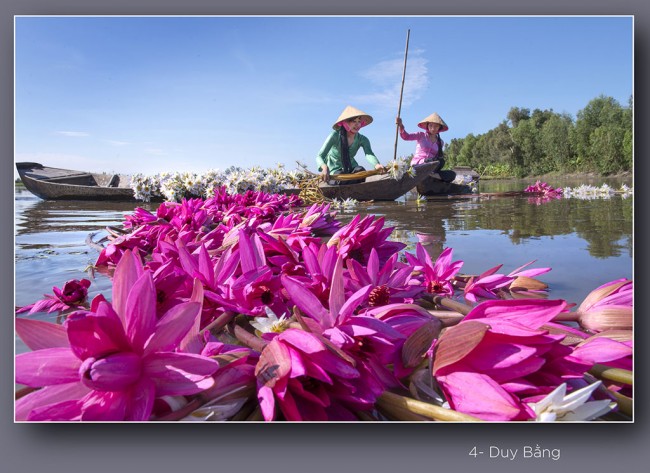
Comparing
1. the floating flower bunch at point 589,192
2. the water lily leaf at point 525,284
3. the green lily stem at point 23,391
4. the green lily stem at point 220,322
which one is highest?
the floating flower bunch at point 589,192

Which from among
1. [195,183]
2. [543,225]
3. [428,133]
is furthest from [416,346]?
[195,183]

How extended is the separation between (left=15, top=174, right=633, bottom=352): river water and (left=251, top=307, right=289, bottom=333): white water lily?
1.94 feet

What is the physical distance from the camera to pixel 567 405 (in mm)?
604

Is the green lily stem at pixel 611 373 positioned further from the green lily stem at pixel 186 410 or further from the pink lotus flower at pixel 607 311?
the green lily stem at pixel 186 410

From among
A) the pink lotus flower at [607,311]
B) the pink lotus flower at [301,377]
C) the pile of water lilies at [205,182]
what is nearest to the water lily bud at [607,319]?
the pink lotus flower at [607,311]

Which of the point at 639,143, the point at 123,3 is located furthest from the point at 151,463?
the point at 639,143

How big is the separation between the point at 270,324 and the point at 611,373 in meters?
0.51

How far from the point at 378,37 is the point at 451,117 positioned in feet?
1.65

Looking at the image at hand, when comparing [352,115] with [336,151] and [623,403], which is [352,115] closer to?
[336,151]

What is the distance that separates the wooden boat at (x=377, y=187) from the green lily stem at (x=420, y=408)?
394 cm

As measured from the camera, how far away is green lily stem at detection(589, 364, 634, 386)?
2.27ft

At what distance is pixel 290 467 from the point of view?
3.73ft

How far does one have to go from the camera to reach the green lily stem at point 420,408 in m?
0.62

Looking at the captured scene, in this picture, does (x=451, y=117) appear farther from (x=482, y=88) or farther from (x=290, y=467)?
(x=290, y=467)
